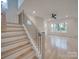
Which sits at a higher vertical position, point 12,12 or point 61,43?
point 12,12

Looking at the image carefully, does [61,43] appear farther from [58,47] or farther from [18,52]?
[18,52]

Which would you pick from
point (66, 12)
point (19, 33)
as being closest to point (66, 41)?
point (66, 12)

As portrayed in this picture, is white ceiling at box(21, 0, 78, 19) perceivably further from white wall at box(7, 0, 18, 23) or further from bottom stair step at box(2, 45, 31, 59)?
bottom stair step at box(2, 45, 31, 59)

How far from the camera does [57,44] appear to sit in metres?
1.81

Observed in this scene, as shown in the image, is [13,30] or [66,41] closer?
[13,30]

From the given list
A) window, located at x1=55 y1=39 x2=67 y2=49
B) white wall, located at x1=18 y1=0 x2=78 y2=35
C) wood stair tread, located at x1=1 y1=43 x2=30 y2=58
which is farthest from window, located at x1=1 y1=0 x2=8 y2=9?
window, located at x1=55 y1=39 x2=67 y2=49

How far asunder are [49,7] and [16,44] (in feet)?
2.60

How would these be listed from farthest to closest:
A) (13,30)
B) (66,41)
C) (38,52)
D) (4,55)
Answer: (38,52) < (66,41) < (13,30) < (4,55)

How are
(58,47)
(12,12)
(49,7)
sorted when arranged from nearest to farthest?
(12,12) → (49,7) → (58,47)

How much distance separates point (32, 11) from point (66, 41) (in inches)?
30.4

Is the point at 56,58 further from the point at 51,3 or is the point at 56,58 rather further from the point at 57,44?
the point at 51,3

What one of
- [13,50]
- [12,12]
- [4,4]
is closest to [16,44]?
[13,50]

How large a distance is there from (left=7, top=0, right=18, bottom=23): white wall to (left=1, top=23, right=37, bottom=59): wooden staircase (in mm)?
74

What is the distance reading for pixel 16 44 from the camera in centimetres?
161
